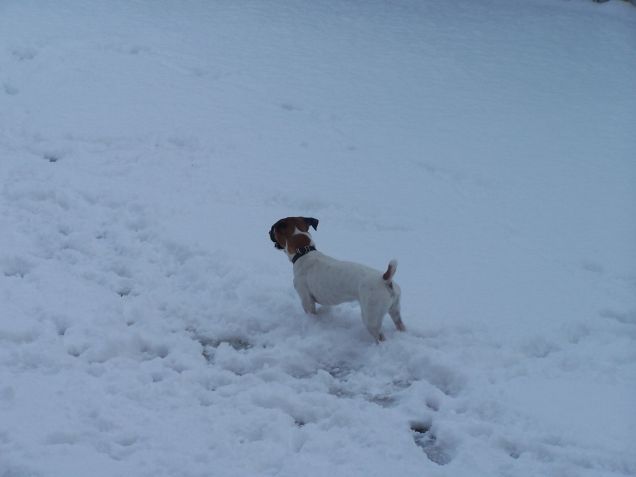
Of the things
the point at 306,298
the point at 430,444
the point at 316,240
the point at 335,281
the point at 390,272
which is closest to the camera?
the point at 430,444

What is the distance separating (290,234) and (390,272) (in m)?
1.08

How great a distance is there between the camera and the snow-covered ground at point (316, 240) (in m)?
4.08

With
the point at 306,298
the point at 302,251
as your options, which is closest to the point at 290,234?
the point at 302,251

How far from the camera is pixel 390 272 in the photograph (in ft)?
15.9

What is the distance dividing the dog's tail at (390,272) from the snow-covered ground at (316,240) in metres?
0.56

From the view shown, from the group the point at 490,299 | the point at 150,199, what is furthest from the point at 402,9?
the point at 490,299

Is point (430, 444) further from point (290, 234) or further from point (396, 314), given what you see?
point (290, 234)

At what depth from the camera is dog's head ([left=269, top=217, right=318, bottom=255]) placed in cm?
556

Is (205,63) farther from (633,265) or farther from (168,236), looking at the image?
(633,265)

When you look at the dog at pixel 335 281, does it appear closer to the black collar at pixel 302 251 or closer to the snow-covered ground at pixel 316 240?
the black collar at pixel 302 251

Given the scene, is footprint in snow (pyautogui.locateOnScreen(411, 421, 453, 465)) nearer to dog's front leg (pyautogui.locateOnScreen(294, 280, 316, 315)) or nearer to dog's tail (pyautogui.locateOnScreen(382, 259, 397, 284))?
dog's tail (pyautogui.locateOnScreen(382, 259, 397, 284))

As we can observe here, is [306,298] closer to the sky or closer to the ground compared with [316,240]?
closer to the sky

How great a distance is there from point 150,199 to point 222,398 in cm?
344

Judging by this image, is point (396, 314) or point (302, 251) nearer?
point (396, 314)
